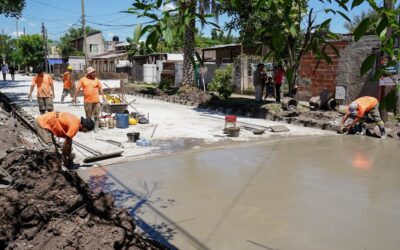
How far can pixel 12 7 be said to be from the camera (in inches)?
780

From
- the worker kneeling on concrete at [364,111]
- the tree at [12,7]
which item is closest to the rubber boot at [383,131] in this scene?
the worker kneeling on concrete at [364,111]

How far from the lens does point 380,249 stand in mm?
4188

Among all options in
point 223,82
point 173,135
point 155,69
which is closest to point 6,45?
point 155,69

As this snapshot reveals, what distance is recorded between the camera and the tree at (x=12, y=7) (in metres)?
18.5

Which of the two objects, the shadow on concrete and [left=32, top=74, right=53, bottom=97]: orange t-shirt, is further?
[left=32, top=74, right=53, bottom=97]: orange t-shirt

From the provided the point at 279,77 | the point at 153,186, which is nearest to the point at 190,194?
the point at 153,186

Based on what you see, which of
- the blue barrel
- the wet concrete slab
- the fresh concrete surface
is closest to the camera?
the wet concrete slab

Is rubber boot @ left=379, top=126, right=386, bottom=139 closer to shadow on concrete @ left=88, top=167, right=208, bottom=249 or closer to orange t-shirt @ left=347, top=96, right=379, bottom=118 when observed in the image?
orange t-shirt @ left=347, top=96, right=379, bottom=118

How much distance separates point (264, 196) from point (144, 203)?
1.70m

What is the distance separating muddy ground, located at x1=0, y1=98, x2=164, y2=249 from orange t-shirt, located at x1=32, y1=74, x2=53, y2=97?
19.4 feet

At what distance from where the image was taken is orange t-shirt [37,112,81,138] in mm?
6578

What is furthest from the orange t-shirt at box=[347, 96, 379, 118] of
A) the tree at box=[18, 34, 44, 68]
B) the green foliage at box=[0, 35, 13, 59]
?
the green foliage at box=[0, 35, 13, 59]

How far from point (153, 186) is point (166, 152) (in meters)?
2.45

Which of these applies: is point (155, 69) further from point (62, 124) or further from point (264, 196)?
point (264, 196)
